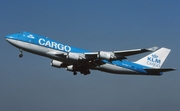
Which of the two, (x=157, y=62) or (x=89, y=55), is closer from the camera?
(x=89, y=55)

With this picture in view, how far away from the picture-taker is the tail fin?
53.5 metres

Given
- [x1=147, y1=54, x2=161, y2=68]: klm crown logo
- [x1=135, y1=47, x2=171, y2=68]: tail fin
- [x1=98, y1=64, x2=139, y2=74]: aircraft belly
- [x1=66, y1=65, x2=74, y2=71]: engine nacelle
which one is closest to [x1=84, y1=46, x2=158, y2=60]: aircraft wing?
[x1=98, y1=64, x2=139, y2=74]: aircraft belly

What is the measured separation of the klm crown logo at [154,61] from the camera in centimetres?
5420

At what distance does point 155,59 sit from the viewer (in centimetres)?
5503

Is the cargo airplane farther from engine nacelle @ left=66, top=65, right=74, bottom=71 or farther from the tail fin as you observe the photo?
the tail fin

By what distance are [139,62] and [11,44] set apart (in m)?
20.9

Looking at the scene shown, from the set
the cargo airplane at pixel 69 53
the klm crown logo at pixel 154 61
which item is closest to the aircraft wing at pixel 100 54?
the cargo airplane at pixel 69 53

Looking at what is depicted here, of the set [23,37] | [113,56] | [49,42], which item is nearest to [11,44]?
[23,37]

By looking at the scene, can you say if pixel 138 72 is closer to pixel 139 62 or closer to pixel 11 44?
pixel 139 62

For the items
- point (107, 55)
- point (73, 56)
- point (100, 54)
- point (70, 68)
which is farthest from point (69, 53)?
point (70, 68)

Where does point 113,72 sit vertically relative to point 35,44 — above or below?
below

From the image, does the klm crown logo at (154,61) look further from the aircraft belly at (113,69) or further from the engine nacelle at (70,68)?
the engine nacelle at (70,68)

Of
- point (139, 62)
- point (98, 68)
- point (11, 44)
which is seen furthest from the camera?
point (139, 62)

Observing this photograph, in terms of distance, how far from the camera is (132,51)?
41.9 m
